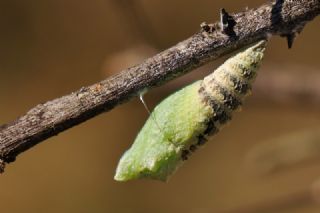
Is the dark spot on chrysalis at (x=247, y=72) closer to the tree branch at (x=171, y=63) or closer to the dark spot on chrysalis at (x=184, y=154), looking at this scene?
the tree branch at (x=171, y=63)

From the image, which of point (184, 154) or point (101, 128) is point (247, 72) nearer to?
point (184, 154)

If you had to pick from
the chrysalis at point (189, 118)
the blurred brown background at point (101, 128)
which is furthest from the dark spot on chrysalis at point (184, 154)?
the blurred brown background at point (101, 128)

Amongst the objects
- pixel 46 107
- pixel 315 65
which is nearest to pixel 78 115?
pixel 46 107

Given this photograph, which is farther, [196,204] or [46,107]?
[196,204]

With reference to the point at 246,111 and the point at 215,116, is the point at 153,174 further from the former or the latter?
the point at 246,111

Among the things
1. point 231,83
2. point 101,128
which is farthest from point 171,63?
point 101,128

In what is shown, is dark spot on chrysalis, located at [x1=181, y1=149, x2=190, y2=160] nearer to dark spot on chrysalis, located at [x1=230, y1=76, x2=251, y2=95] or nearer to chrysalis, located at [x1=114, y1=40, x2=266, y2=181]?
chrysalis, located at [x1=114, y1=40, x2=266, y2=181]
